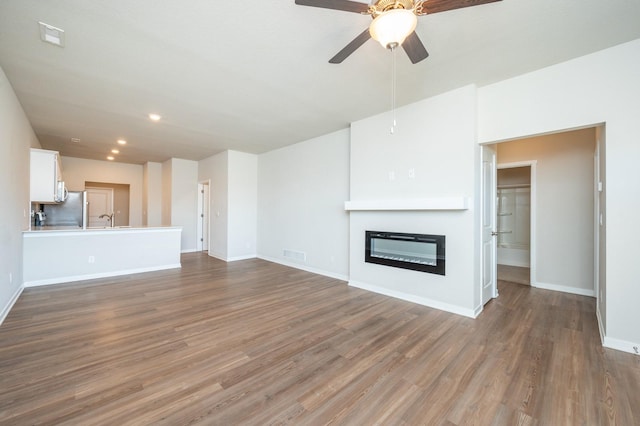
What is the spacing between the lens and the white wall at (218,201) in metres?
6.53

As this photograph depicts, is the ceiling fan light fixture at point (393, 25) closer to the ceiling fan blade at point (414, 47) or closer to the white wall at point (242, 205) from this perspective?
the ceiling fan blade at point (414, 47)

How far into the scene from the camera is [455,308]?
321 centimetres

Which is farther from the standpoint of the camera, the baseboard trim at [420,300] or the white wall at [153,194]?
the white wall at [153,194]

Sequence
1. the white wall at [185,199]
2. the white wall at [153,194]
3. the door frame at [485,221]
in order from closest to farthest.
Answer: the door frame at [485,221] < the white wall at [185,199] < the white wall at [153,194]

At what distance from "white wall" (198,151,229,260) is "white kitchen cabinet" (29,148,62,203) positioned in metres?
2.99

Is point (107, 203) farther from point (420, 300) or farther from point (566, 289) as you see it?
point (566, 289)

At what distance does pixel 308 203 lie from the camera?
218 inches

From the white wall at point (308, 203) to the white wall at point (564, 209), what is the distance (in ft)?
10.4

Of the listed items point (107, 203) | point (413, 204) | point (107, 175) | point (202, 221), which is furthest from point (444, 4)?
point (107, 203)

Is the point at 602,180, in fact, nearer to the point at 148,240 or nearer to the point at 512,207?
the point at 512,207

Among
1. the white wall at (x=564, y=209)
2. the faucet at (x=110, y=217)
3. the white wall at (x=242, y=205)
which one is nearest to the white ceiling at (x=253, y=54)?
the white wall at (x=564, y=209)

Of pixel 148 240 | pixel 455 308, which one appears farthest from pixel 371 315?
pixel 148 240

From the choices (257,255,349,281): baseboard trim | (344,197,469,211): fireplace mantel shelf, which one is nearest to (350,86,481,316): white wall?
(344,197,469,211): fireplace mantel shelf

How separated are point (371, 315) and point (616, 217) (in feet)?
8.31
